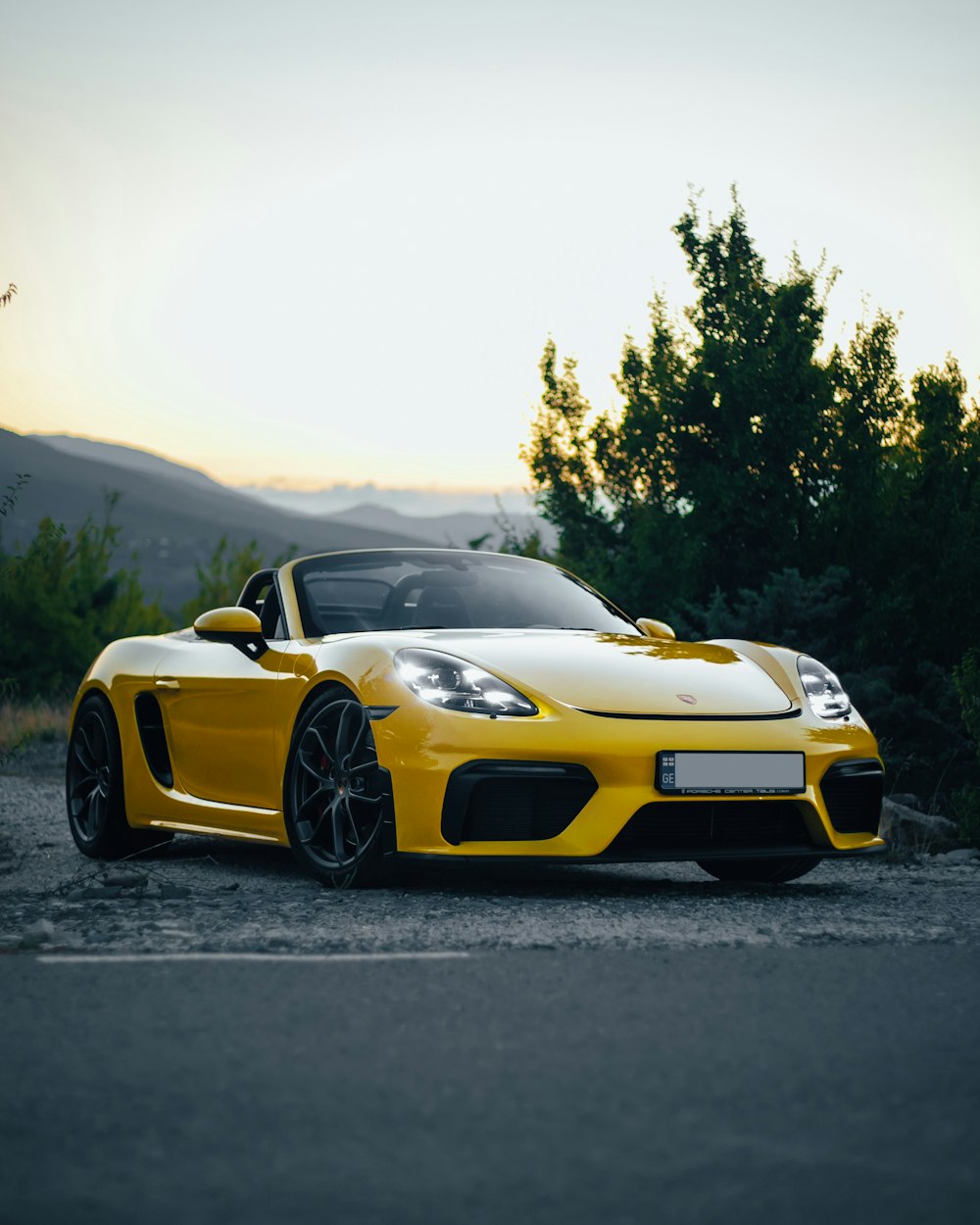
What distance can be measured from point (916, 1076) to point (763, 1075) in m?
0.31

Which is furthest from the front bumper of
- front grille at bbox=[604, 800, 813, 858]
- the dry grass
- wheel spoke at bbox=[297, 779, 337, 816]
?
the dry grass

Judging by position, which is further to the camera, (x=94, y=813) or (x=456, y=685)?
A: (x=94, y=813)

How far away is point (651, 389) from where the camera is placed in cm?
1631

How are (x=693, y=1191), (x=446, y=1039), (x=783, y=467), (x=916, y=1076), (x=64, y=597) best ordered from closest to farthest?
(x=693, y=1191) → (x=916, y=1076) → (x=446, y=1039) → (x=783, y=467) → (x=64, y=597)

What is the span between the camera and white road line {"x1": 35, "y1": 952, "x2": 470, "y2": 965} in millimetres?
4406

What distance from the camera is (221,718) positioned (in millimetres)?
7035

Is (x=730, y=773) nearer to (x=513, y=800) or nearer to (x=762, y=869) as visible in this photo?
(x=513, y=800)

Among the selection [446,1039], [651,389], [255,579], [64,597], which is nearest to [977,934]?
[446,1039]

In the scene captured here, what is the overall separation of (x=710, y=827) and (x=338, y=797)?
137 centimetres

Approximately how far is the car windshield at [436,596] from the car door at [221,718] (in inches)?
13.3

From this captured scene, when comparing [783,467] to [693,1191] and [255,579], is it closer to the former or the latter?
[255,579]

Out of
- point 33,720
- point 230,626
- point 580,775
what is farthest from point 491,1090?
point 33,720

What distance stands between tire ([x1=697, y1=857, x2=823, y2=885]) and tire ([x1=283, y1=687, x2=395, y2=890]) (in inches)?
58.4

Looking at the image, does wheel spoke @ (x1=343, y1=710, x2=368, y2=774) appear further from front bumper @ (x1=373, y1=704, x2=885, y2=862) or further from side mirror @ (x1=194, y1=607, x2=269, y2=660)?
side mirror @ (x1=194, y1=607, x2=269, y2=660)
